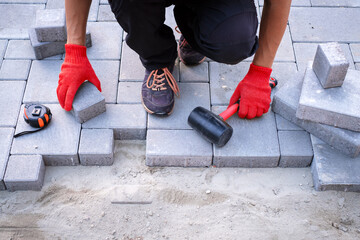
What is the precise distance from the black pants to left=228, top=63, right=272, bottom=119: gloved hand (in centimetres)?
17

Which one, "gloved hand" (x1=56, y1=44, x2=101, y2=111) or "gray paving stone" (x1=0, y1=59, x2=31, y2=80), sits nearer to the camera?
"gloved hand" (x1=56, y1=44, x2=101, y2=111)

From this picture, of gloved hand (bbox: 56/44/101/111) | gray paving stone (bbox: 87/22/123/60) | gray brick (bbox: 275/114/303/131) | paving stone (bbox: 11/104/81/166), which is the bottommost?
paving stone (bbox: 11/104/81/166)

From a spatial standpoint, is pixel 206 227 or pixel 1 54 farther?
pixel 1 54

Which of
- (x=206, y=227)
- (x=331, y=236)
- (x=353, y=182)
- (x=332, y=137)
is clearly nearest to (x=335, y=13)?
(x=332, y=137)

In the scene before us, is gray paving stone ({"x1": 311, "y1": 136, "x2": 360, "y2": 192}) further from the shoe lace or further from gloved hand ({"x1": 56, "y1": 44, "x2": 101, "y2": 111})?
gloved hand ({"x1": 56, "y1": 44, "x2": 101, "y2": 111})

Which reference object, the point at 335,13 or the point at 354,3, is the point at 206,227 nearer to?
the point at 335,13

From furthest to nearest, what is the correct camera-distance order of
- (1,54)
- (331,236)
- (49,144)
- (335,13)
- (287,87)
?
(335,13)
(1,54)
(287,87)
(49,144)
(331,236)

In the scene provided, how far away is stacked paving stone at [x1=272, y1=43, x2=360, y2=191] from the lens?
2943mm

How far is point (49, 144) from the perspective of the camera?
3.03 meters

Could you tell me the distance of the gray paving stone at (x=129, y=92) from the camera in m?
3.31

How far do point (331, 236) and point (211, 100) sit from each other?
4.32 feet

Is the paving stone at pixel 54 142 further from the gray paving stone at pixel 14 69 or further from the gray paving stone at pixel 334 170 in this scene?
the gray paving stone at pixel 334 170

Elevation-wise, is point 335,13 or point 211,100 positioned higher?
point 335,13

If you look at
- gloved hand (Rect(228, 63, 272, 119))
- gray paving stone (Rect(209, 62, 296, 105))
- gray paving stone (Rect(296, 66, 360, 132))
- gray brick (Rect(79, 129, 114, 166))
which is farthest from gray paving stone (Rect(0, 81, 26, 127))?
gray paving stone (Rect(296, 66, 360, 132))
